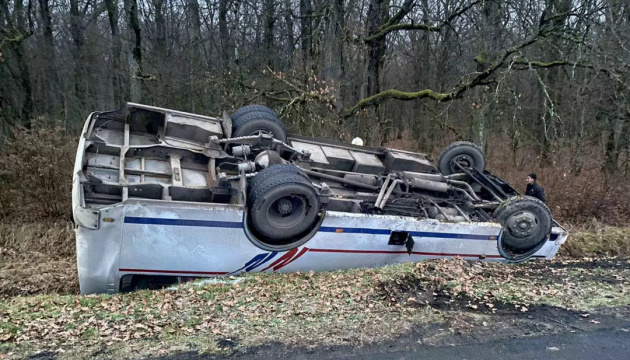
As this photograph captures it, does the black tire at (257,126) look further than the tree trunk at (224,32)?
No

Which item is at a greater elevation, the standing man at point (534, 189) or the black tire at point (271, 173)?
the black tire at point (271, 173)

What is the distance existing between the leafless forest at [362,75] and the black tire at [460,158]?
202 cm

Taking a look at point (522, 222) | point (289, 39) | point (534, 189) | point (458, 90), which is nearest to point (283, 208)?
point (522, 222)

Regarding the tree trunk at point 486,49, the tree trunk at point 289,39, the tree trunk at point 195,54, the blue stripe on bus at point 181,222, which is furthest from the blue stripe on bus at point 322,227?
the tree trunk at point 289,39

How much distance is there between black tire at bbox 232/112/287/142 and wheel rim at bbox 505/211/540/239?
3.48 metres

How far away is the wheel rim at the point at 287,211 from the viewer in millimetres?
5184

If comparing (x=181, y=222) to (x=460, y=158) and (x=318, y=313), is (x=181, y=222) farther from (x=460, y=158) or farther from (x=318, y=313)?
(x=460, y=158)

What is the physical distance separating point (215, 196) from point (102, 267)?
1444 millimetres

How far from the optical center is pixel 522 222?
239 inches

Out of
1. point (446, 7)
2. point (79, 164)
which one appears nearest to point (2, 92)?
point (79, 164)

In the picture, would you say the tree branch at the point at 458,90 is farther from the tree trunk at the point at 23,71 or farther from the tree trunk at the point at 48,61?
the tree trunk at the point at 48,61

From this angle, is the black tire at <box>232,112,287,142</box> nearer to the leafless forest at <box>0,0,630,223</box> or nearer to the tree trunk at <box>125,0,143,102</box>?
the leafless forest at <box>0,0,630,223</box>

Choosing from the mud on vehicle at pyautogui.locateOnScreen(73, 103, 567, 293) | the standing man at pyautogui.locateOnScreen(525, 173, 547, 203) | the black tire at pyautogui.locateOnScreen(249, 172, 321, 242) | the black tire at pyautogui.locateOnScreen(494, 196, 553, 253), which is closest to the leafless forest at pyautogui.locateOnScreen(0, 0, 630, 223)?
the standing man at pyautogui.locateOnScreen(525, 173, 547, 203)

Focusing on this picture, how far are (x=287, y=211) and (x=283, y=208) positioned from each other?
62 millimetres
